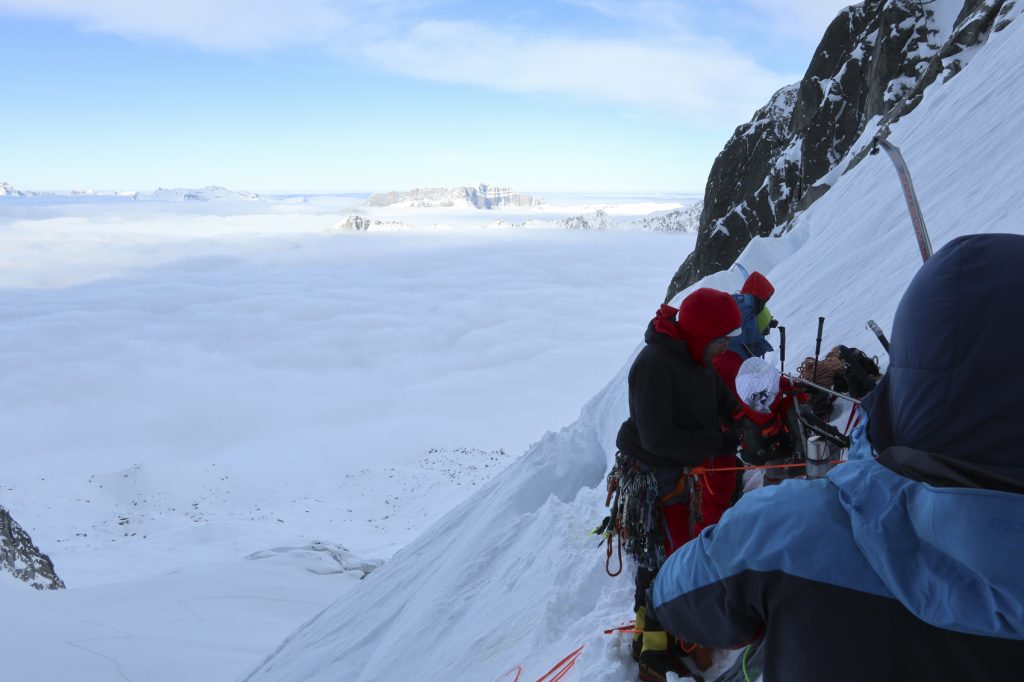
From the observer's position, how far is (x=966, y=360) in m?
0.91

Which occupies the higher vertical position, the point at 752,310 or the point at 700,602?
the point at 752,310

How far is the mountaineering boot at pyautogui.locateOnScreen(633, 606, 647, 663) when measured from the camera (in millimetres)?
3109

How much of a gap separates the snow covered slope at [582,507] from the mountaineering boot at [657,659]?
0.16 meters

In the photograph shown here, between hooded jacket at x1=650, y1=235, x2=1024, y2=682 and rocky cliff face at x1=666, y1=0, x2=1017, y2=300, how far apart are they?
46.3ft

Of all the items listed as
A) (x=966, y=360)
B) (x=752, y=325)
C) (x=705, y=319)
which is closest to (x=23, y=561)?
(x=752, y=325)

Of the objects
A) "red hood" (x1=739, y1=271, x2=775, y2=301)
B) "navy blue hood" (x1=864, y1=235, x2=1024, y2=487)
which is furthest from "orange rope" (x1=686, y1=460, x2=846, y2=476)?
"navy blue hood" (x1=864, y1=235, x2=1024, y2=487)

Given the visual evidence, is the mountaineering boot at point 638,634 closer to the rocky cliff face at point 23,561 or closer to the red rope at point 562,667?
the red rope at point 562,667

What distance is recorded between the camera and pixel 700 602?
1.43m

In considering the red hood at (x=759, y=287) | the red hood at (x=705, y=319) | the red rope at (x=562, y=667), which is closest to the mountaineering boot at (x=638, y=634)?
the red rope at (x=562, y=667)

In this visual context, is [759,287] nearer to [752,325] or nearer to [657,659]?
[752,325]

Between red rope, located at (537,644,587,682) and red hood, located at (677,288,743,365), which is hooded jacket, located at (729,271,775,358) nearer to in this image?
red hood, located at (677,288,743,365)

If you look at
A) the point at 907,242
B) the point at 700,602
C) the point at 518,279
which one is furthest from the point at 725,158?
the point at 518,279

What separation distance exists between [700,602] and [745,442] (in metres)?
2.30

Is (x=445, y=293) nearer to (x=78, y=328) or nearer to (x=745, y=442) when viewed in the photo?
(x=78, y=328)
